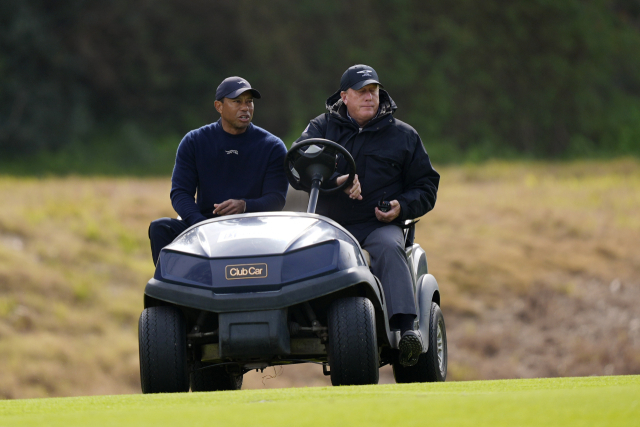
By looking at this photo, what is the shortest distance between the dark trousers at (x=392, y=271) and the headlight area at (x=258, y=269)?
0.54 m

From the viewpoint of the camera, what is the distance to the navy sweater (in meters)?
5.71

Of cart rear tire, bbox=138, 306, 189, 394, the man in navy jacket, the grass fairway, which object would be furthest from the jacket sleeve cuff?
the grass fairway

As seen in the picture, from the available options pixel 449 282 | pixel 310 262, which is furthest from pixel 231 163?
pixel 449 282

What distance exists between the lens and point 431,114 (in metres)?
31.0

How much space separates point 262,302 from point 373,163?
4.67 feet

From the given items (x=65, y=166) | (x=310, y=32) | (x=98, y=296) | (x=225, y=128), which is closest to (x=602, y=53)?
(x=310, y=32)

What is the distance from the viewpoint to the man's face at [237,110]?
5754 mm

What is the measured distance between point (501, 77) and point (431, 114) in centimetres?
377

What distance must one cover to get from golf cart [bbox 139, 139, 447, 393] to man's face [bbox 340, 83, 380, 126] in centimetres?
92

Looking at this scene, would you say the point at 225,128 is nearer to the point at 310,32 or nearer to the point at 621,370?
the point at 621,370

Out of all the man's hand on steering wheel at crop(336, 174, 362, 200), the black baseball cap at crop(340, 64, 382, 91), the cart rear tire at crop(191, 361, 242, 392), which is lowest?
the cart rear tire at crop(191, 361, 242, 392)

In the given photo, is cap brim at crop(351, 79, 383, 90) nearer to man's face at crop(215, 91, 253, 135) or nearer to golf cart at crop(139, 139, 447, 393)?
man's face at crop(215, 91, 253, 135)

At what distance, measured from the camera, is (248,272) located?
14.7 ft

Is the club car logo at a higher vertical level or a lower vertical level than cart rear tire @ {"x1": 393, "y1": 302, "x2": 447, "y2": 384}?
higher
